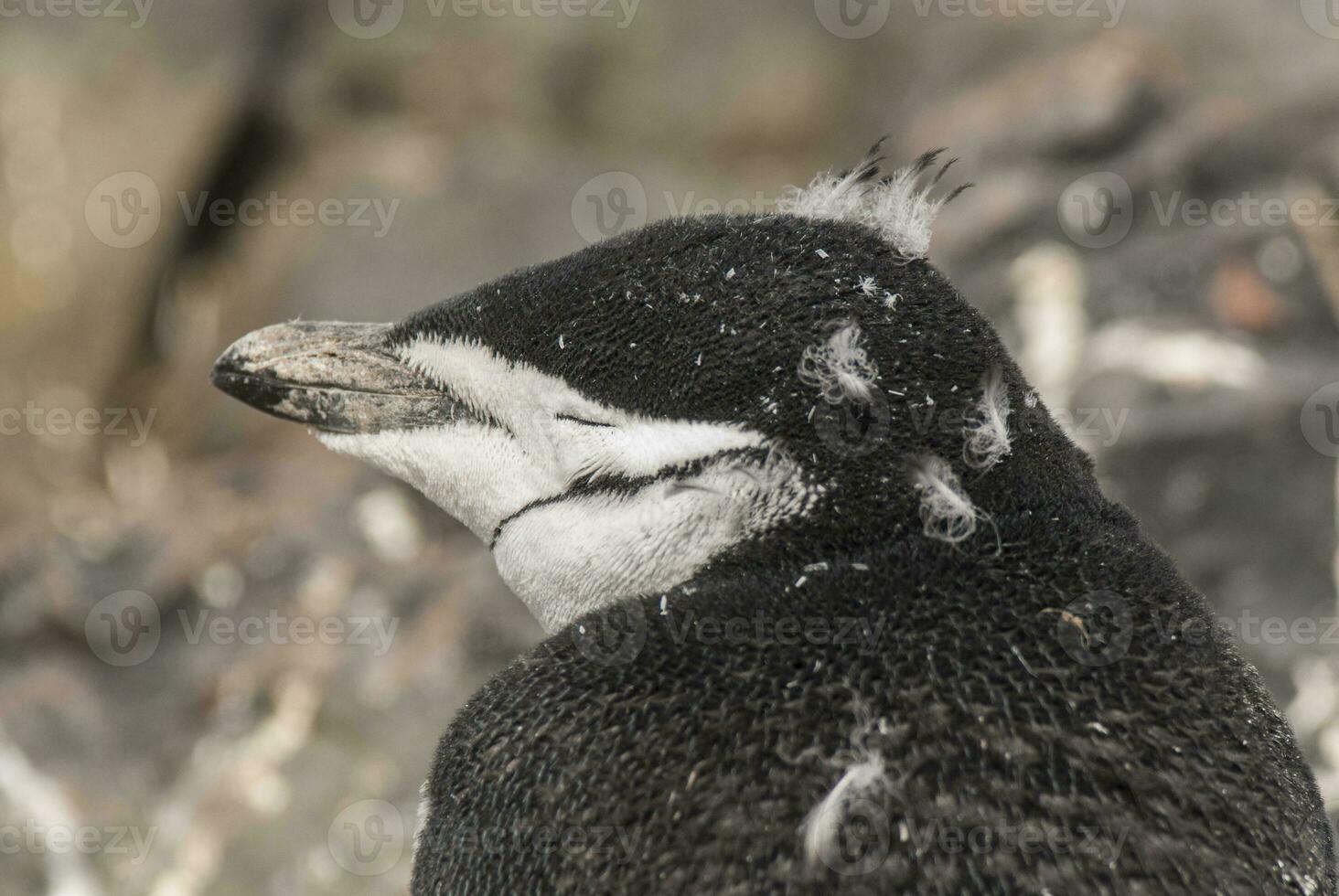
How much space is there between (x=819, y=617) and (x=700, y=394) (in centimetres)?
27

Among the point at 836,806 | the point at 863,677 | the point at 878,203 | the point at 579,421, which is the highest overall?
the point at 878,203

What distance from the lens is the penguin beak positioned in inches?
64.0

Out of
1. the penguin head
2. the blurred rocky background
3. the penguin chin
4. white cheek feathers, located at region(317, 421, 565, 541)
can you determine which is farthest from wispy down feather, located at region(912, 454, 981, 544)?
the blurred rocky background

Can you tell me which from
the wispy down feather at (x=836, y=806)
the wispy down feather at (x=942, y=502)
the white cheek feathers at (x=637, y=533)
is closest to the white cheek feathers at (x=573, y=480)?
the white cheek feathers at (x=637, y=533)

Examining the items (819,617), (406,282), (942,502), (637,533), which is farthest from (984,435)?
(406,282)

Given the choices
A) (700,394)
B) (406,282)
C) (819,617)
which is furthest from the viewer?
(406,282)

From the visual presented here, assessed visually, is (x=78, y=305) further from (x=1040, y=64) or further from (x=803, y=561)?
(x=803, y=561)

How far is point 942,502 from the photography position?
A: 1.18 meters

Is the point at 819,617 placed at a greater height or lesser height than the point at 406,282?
lesser

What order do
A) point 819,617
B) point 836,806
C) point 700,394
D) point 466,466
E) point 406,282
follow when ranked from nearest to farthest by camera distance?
point 836,806 < point 819,617 < point 700,394 < point 466,466 < point 406,282

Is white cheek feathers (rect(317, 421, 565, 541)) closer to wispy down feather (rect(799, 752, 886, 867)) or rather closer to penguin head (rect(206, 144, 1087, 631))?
penguin head (rect(206, 144, 1087, 631))

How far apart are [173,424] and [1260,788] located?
233 inches

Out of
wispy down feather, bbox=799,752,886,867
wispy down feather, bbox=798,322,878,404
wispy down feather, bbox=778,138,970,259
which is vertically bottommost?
wispy down feather, bbox=799,752,886,867

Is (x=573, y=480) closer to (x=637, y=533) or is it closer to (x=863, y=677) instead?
(x=637, y=533)
